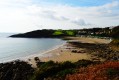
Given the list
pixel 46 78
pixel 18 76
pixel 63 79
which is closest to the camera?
pixel 63 79

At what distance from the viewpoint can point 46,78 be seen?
2088cm

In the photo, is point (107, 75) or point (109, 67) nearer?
point (107, 75)

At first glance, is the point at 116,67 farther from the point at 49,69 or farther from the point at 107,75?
the point at 49,69

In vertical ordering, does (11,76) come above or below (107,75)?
below

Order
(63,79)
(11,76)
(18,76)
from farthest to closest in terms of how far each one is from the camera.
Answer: (11,76) < (18,76) < (63,79)

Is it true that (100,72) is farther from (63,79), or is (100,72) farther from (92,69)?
(63,79)

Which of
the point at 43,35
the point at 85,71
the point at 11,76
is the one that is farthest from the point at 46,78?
the point at 43,35

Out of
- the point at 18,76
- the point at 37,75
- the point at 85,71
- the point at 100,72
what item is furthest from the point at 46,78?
the point at 18,76

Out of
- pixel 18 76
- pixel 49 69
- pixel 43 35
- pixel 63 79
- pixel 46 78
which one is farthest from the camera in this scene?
pixel 43 35

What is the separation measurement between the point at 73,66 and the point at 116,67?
16.6ft

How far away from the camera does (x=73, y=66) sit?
23.5 meters

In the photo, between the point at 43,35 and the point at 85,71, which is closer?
the point at 85,71

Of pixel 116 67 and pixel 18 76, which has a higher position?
pixel 116 67

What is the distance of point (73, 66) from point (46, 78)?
358 cm
